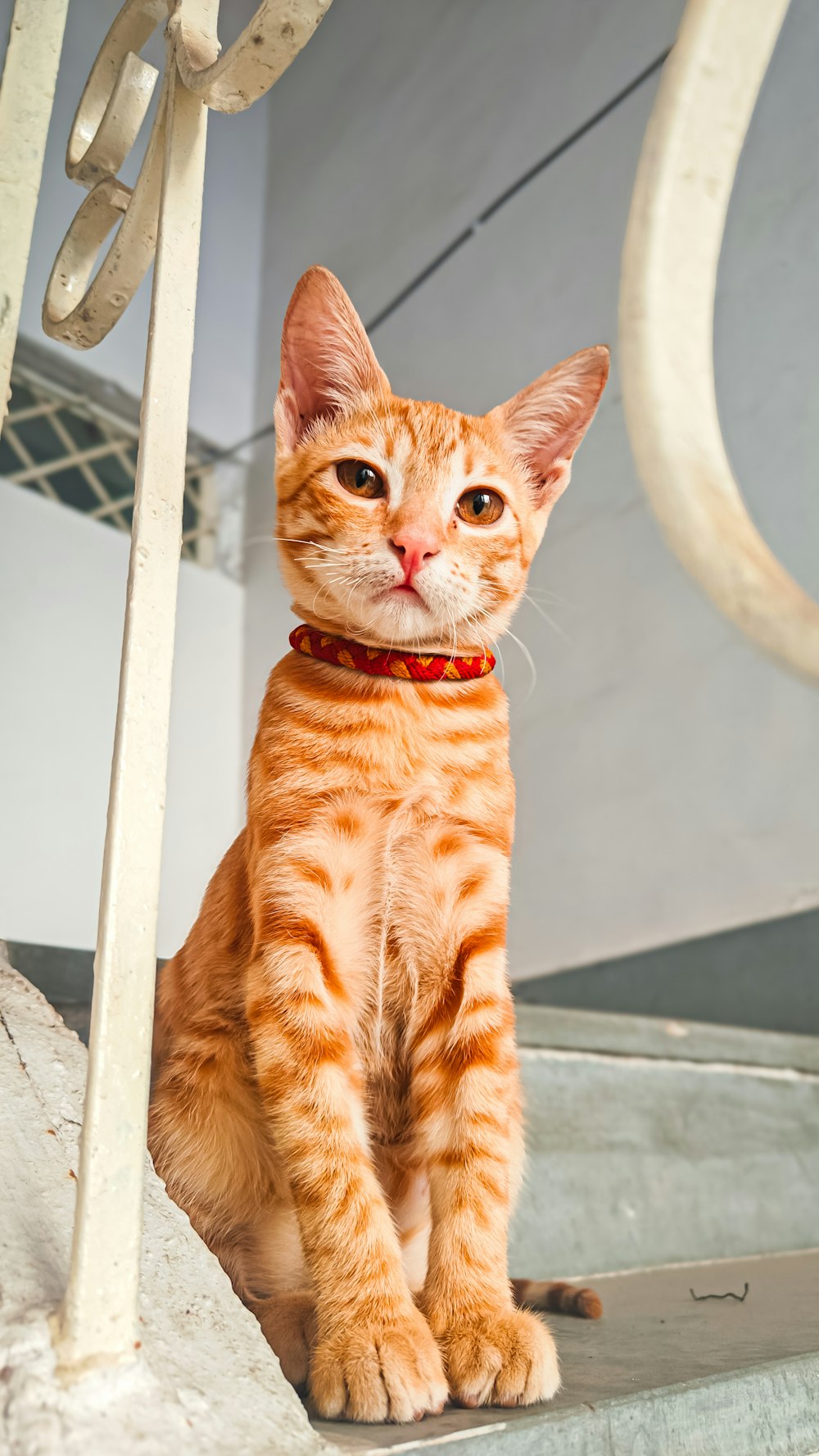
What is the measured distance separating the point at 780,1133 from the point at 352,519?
50.8 inches

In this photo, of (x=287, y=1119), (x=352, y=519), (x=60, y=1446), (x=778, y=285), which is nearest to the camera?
(x=60, y=1446)

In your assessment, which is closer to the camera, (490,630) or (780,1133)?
(490,630)

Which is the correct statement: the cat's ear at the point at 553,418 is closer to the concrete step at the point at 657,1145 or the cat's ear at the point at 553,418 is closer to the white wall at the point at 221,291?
the concrete step at the point at 657,1145

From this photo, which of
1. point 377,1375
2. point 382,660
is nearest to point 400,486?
point 382,660

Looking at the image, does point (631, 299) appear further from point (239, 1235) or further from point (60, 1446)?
point (239, 1235)

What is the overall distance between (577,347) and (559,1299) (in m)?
2.59

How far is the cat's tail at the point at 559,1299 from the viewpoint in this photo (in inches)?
37.1

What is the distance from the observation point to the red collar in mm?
867

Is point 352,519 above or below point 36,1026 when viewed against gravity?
above

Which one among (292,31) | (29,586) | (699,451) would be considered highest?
(29,586)

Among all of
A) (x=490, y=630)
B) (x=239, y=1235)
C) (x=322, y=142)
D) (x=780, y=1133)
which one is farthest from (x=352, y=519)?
(x=322, y=142)

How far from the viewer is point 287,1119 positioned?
72 centimetres

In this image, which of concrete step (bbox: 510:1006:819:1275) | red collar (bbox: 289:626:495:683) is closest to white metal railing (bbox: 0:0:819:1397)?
red collar (bbox: 289:626:495:683)

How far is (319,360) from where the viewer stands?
0.97m
